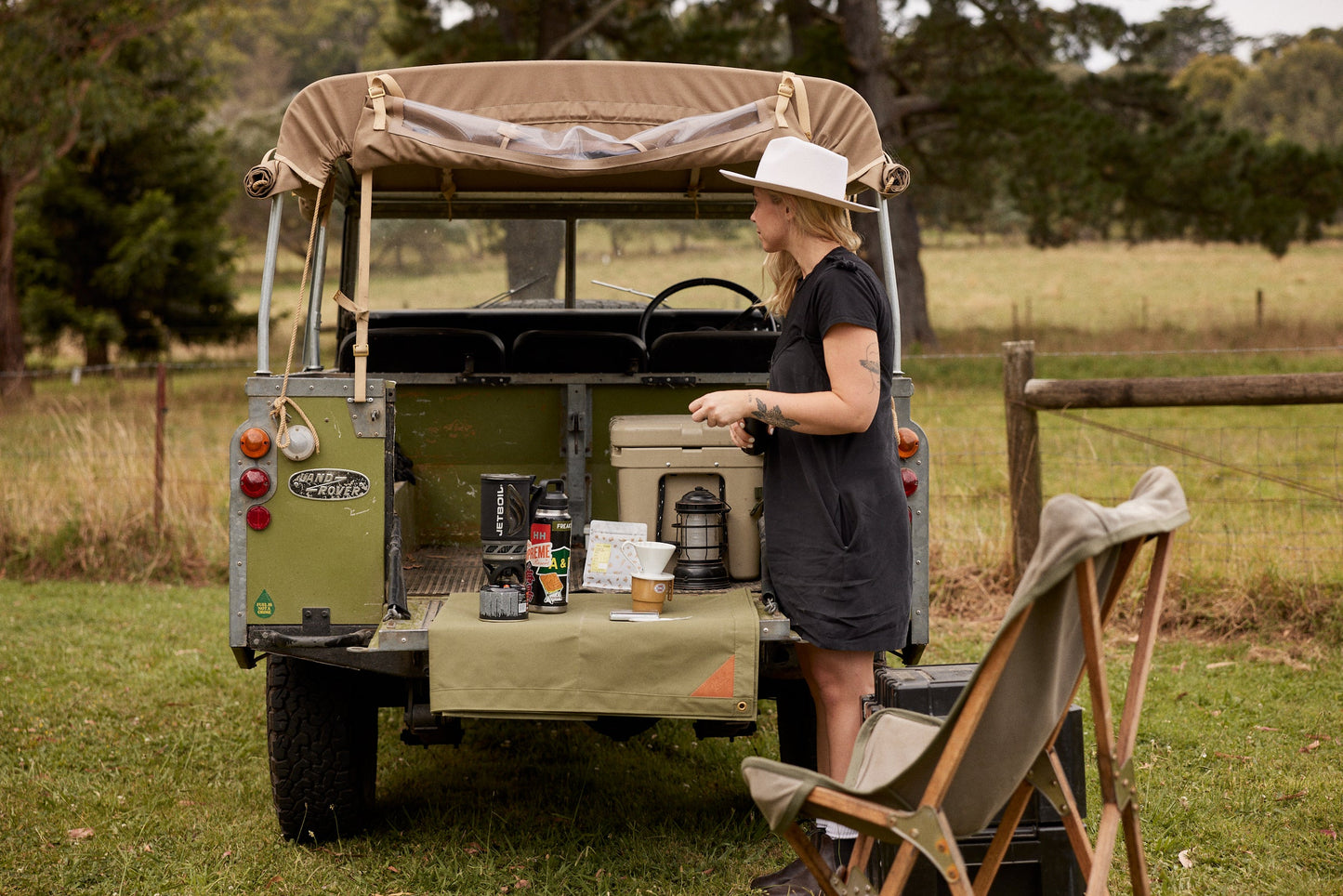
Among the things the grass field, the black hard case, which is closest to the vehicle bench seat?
the grass field

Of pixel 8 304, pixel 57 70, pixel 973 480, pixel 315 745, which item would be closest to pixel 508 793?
pixel 315 745

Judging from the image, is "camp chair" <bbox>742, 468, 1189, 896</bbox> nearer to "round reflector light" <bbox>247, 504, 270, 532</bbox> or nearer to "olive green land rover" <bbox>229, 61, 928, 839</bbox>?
"olive green land rover" <bbox>229, 61, 928, 839</bbox>

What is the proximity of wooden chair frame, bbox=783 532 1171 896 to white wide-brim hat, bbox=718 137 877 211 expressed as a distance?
3.89 feet

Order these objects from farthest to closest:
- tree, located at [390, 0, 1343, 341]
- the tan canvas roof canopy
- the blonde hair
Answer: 1. tree, located at [390, 0, 1343, 341]
2. the tan canvas roof canopy
3. the blonde hair

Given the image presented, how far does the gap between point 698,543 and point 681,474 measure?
8.9 inches

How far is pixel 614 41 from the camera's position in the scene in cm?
1888

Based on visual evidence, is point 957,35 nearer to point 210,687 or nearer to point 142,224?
point 142,224

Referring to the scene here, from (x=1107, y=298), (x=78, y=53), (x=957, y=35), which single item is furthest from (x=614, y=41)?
(x=1107, y=298)

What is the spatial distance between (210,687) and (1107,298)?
79.5 ft

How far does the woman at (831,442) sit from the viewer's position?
9.68ft

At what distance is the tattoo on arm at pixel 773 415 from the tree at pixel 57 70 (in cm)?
1384

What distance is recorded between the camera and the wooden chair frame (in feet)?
7.16

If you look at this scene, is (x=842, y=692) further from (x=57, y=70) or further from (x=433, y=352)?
(x=57, y=70)

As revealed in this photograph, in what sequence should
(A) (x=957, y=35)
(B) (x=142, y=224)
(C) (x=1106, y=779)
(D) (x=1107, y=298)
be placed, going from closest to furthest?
(C) (x=1106, y=779), (A) (x=957, y=35), (B) (x=142, y=224), (D) (x=1107, y=298)
